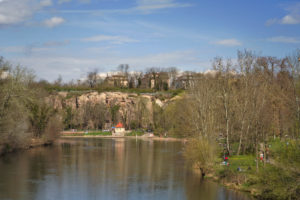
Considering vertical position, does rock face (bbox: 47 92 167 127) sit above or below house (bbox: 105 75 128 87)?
below

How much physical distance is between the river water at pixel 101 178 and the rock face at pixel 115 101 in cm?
4498

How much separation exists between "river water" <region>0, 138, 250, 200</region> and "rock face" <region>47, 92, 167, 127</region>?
44982mm

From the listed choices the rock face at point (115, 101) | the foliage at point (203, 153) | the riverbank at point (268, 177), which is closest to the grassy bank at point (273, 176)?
the riverbank at point (268, 177)

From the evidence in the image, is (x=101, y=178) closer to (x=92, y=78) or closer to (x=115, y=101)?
(x=115, y=101)

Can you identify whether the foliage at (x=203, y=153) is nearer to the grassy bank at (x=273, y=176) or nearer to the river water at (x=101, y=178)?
the river water at (x=101, y=178)

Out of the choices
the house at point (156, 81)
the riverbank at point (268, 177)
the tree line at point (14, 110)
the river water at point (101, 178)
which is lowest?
the river water at point (101, 178)

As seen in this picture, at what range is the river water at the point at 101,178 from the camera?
22781mm

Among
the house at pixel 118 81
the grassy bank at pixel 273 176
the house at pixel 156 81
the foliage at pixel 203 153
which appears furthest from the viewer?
the house at pixel 118 81

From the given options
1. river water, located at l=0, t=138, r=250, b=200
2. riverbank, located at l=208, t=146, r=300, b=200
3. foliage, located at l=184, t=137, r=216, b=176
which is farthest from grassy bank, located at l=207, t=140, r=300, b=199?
foliage, located at l=184, t=137, r=216, b=176

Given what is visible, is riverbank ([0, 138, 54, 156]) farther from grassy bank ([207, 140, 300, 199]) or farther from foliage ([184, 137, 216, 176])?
grassy bank ([207, 140, 300, 199])

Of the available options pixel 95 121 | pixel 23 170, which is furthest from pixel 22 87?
pixel 95 121

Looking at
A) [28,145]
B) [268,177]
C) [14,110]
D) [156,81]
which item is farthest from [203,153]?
[156,81]

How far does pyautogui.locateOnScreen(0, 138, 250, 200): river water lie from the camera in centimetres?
2278

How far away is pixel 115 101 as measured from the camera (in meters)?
90.5
